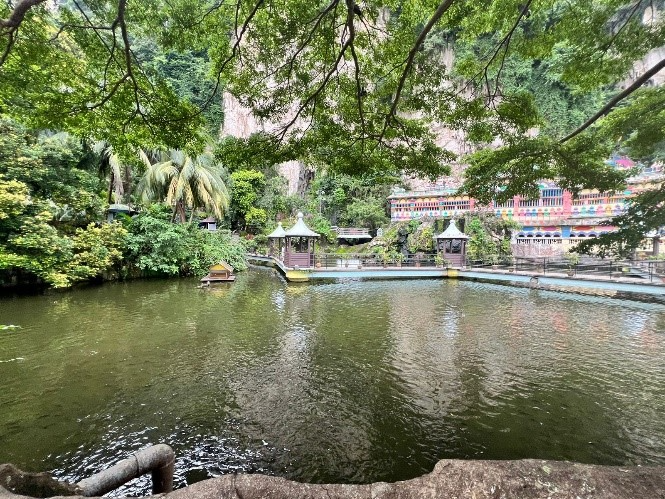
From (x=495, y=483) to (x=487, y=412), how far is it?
3926mm

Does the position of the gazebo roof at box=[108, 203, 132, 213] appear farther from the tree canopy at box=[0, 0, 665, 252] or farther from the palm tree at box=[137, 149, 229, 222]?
the tree canopy at box=[0, 0, 665, 252]

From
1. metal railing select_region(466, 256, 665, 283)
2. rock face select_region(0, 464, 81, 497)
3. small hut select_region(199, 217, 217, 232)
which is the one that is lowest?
rock face select_region(0, 464, 81, 497)

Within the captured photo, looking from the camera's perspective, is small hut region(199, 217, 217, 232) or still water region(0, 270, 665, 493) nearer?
still water region(0, 270, 665, 493)

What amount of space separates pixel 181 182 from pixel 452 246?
54.0 feet

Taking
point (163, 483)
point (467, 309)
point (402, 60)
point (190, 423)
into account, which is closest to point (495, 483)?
point (163, 483)

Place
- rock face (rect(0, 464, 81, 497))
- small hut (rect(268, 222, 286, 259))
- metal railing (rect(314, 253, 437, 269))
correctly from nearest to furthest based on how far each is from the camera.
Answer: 1. rock face (rect(0, 464, 81, 497))
2. metal railing (rect(314, 253, 437, 269))
3. small hut (rect(268, 222, 286, 259))

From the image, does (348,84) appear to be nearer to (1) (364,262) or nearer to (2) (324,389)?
(2) (324,389)

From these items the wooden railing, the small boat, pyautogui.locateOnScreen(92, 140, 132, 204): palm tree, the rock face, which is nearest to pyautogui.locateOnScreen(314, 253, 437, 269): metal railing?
the small boat

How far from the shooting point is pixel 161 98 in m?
4.61

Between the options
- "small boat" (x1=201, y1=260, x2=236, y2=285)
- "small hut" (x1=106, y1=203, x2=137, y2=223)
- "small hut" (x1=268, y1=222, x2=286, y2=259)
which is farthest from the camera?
"small hut" (x1=268, y1=222, x2=286, y2=259)

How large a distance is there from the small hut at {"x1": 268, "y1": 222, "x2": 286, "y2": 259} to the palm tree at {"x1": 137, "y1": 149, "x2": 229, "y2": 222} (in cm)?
385

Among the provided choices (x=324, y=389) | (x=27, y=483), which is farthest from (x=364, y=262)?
(x=27, y=483)

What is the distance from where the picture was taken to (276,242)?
2742cm

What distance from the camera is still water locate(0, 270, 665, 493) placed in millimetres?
3916
